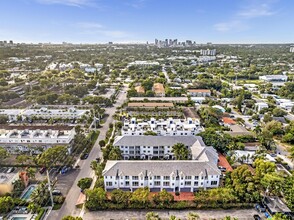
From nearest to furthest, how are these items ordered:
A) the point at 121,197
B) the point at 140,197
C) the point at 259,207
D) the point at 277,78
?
the point at 140,197
the point at 121,197
the point at 259,207
the point at 277,78

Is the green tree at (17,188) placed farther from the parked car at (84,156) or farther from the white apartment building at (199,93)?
the white apartment building at (199,93)

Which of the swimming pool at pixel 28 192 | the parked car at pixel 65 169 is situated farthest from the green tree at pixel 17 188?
the parked car at pixel 65 169

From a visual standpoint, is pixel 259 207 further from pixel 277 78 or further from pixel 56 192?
pixel 277 78

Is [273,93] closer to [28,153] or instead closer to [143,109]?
[143,109]

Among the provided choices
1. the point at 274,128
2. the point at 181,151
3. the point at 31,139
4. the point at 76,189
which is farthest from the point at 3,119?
the point at 274,128

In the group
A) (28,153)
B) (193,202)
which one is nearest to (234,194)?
(193,202)
